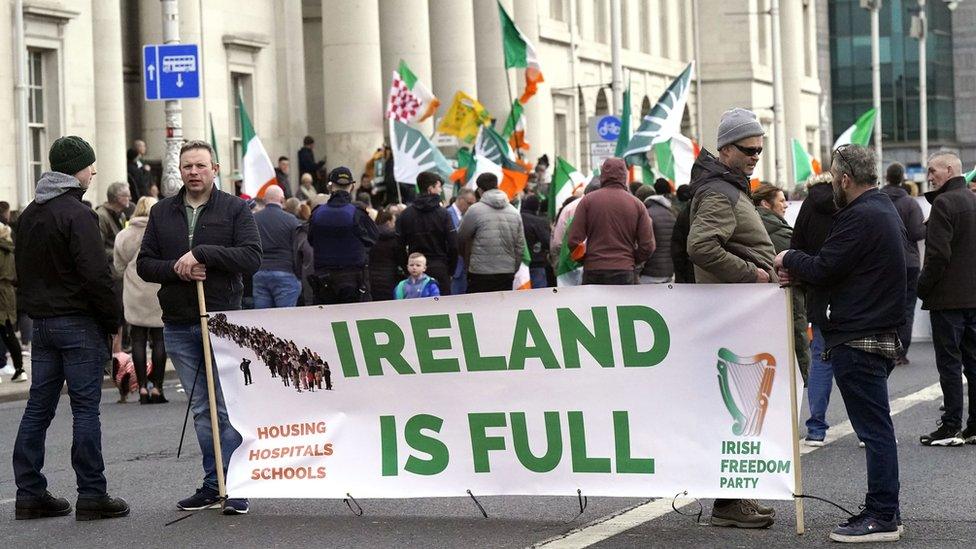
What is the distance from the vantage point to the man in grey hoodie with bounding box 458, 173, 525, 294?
18.4 m

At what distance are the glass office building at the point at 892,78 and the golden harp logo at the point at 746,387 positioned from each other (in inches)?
3729

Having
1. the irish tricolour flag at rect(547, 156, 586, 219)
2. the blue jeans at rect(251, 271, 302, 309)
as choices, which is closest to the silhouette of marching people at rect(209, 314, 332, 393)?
the blue jeans at rect(251, 271, 302, 309)

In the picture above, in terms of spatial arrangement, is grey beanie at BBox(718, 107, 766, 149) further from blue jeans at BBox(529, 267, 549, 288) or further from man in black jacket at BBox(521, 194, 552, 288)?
blue jeans at BBox(529, 267, 549, 288)

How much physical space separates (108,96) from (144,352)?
1330 centimetres

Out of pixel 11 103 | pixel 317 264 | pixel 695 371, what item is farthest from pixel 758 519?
pixel 11 103

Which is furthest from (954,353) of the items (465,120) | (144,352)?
(465,120)

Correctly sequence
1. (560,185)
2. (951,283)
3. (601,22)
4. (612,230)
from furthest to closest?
(601,22)
(560,185)
(612,230)
(951,283)

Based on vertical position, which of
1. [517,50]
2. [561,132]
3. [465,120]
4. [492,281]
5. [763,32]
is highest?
[763,32]

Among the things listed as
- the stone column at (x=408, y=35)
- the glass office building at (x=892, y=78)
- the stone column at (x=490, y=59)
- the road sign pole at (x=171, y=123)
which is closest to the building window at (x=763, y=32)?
the glass office building at (x=892, y=78)

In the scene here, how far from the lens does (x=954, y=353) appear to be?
40.0 ft

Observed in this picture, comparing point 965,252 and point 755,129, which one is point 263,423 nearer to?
point 755,129

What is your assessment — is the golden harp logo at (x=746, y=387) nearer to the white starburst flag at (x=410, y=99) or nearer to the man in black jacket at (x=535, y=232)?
the man in black jacket at (x=535, y=232)

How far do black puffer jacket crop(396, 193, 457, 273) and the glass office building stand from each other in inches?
3344

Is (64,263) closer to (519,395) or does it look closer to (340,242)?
(519,395)
